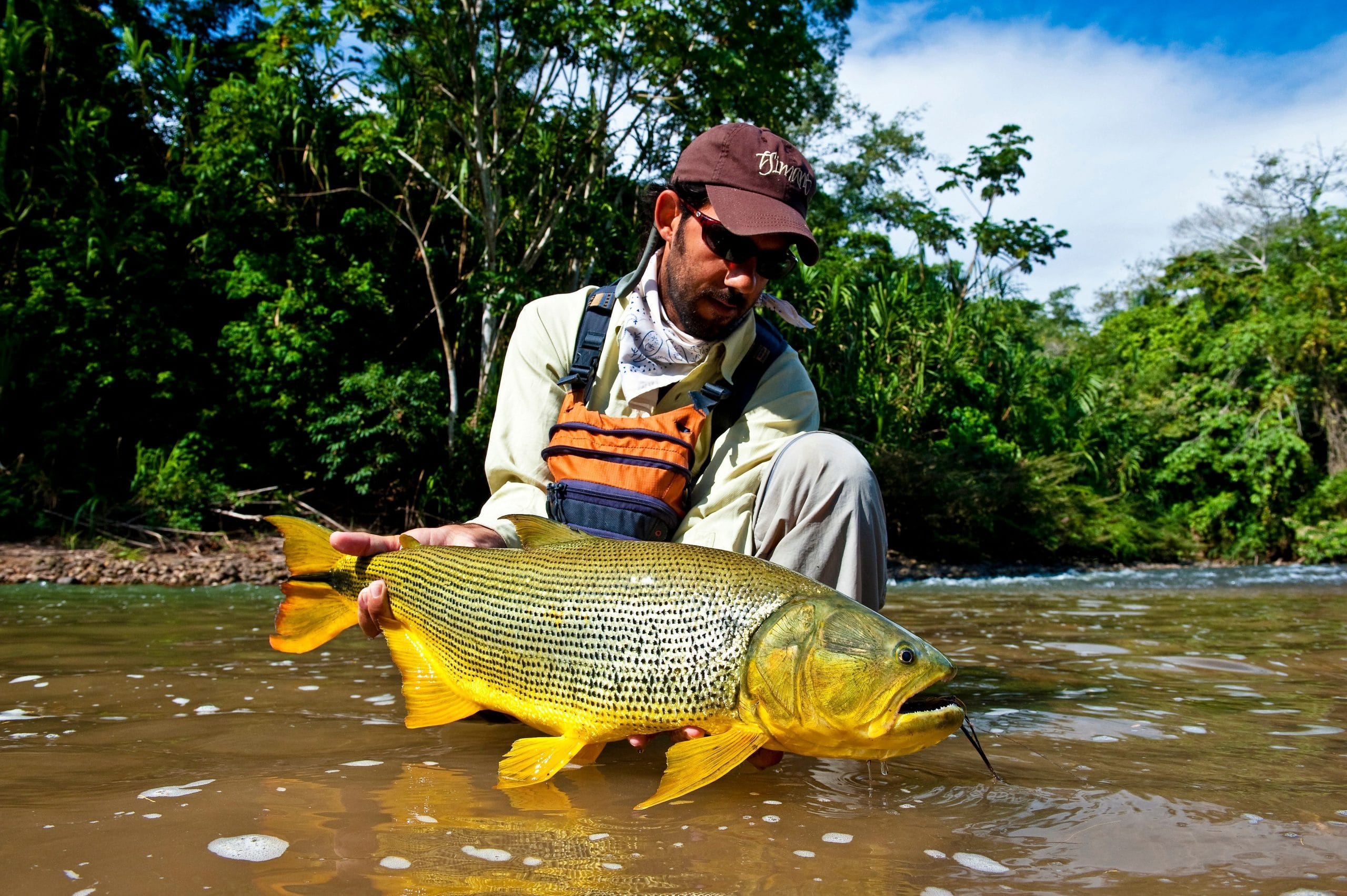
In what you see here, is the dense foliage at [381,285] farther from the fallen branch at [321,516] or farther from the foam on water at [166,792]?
the foam on water at [166,792]

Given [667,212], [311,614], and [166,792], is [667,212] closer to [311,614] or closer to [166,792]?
[311,614]

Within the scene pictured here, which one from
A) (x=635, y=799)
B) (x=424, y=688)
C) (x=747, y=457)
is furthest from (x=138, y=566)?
(x=635, y=799)

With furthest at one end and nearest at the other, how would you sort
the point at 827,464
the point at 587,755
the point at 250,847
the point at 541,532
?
the point at 827,464
the point at 541,532
the point at 587,755
the point at 250,847

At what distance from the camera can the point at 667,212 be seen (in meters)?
3.16

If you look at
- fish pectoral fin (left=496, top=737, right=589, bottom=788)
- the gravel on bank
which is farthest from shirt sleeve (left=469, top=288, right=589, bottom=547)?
the gravel on bank

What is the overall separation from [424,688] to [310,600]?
0.50 m

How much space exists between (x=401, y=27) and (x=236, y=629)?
9.31 metres

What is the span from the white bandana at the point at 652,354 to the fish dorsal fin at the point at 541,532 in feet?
2.42

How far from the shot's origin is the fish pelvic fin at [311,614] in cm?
269

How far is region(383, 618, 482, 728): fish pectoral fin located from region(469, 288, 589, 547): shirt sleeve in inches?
19.5

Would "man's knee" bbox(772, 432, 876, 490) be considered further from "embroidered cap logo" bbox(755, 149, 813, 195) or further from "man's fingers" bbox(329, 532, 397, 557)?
"man's fingers" bbox(329, 532, 397, 557)

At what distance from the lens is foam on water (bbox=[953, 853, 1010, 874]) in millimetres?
1695

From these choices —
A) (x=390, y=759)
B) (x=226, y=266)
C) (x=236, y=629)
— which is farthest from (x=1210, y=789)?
(x=226, y=266)

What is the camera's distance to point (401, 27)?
11.8 m
